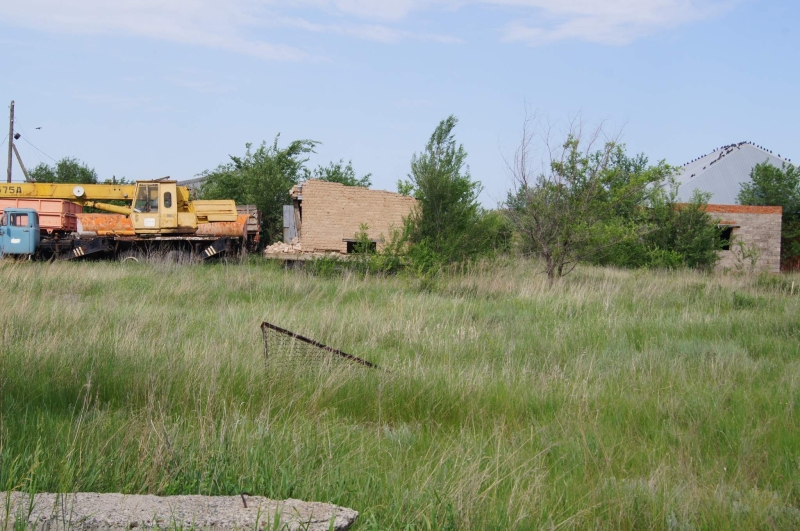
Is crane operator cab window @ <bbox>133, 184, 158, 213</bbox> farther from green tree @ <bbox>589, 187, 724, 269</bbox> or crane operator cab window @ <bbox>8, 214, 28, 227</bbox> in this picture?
green tree @ <bbox>589, 187, 724, 269</bbox>

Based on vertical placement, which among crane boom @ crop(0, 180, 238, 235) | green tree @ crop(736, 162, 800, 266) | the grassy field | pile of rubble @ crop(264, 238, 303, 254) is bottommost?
the grassy field

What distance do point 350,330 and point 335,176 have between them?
88.2ft

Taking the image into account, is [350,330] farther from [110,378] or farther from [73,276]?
[73,276]

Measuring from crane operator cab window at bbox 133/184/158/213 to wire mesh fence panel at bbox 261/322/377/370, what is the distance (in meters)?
16.9

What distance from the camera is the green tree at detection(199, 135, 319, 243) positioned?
2875cm

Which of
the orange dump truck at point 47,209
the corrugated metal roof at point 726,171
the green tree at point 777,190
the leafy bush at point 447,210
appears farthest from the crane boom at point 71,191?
the corrugated metal roof at point 726,171

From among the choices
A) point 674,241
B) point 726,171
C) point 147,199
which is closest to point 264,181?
point 147,199

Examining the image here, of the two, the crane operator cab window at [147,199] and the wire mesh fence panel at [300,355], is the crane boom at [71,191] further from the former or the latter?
the wire mesh fence panel at [300,355]

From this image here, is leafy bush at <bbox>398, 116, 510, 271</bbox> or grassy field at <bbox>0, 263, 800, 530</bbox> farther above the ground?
leafy bush at <bbox>398, 116, 510, 271</bbox>

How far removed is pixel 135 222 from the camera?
21.6m

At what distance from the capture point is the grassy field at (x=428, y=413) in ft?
11.4

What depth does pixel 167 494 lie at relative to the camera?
11.0 ft

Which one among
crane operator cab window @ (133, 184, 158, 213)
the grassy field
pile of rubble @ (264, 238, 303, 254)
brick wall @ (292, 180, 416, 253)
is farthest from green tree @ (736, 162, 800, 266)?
the grassy field

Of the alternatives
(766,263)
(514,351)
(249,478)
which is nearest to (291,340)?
(514,351)
